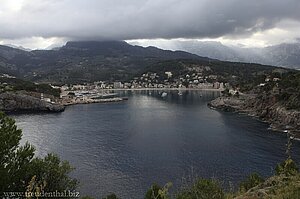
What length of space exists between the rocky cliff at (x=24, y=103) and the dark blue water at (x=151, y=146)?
468 inches

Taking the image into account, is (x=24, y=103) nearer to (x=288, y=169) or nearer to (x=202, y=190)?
(x=202, y=190)

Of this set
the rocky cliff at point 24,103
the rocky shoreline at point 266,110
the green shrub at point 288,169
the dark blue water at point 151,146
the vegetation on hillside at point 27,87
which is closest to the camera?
the green shrub at point 288,169

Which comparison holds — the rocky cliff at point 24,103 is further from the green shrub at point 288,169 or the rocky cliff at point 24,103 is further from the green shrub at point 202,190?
the green shrub at point 288,169

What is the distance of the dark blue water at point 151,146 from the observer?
37.8 meters

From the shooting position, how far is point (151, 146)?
5322cm

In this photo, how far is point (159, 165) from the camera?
4225 centimetres

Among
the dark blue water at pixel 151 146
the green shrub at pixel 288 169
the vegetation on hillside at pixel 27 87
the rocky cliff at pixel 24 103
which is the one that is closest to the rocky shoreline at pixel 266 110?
the dark blue water at pixel 151 146

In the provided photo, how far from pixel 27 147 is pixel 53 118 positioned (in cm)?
6770

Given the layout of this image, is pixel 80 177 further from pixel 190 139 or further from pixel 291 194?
pixel 291 194

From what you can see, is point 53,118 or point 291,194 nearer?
point 291,194

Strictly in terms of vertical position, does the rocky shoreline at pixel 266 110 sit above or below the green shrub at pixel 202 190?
below

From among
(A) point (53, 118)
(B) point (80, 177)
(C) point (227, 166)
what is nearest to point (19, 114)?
(A) point (53, 118)

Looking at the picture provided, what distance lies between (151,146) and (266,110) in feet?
124

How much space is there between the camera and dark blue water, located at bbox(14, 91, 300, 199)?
37.8 metres
